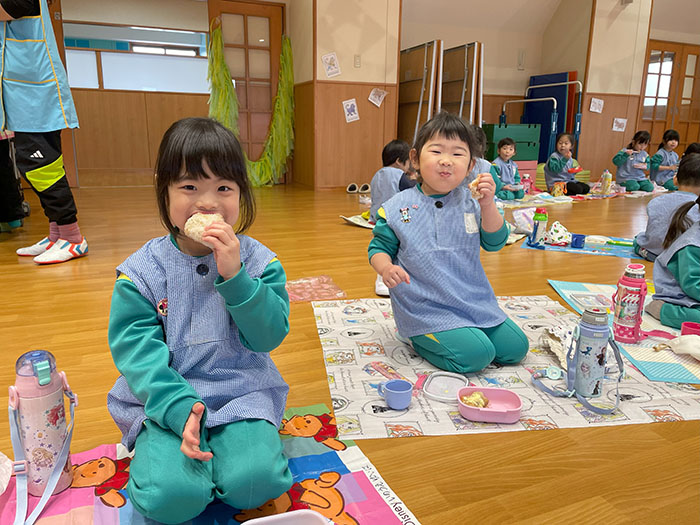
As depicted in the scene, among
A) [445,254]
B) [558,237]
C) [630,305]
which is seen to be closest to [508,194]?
[558,237]

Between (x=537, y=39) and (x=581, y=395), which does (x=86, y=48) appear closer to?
(x=537, y=39)

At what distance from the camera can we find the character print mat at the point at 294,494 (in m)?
0.99

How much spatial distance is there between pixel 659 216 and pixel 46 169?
10.3ft

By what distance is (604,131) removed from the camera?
7.44 metres

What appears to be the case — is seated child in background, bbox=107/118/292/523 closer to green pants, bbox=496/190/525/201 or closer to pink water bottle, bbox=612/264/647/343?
pink water bottle, bbox=612/264/647/343

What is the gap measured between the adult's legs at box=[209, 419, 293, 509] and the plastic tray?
541 millimetres

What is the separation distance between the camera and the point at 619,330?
1.85 metres

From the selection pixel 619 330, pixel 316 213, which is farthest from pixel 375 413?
pixel 316 213

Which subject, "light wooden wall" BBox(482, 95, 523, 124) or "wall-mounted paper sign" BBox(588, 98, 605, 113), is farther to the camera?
"light wooden wall" BBox(482, 95, 523, 124)

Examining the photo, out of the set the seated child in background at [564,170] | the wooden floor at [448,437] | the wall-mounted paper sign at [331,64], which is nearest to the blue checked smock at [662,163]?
the seated child in background at [564,170]

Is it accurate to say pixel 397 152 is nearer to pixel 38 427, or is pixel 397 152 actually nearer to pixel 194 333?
pixel 194 333

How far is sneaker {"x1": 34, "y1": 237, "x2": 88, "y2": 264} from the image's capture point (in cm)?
274

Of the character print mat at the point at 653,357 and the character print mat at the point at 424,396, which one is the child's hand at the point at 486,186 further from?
the character print mat at the point at 653,357

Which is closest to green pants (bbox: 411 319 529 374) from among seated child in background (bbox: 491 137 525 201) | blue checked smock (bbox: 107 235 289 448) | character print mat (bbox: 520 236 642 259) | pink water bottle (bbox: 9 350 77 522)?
blue checked smock (bbox: 107 235 289 448)
